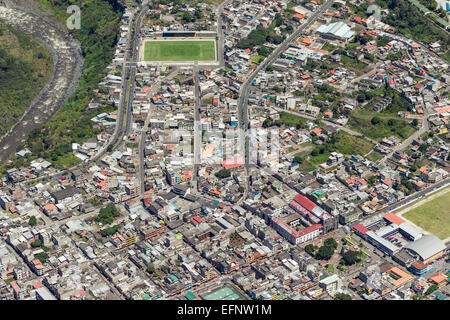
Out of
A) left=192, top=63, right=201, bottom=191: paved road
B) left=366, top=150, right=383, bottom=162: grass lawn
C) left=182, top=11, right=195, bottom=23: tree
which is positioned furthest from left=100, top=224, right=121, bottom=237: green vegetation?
left=182, top=11, right=195, bottom=23: tree

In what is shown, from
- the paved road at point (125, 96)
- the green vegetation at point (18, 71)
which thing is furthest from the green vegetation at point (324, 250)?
the green vegetation at point (18, 71)

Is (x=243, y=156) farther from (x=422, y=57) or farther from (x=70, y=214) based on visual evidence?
(x=422, y=57)

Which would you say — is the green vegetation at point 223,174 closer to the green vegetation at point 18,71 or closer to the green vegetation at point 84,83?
the green vegetation at point 84,83

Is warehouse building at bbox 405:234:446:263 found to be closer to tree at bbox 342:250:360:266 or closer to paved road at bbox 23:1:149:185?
tree at bbox 342:250:360:266

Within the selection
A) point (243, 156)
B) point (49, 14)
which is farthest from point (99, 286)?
point (49, 14)

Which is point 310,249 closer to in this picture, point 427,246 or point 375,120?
point 427,246
